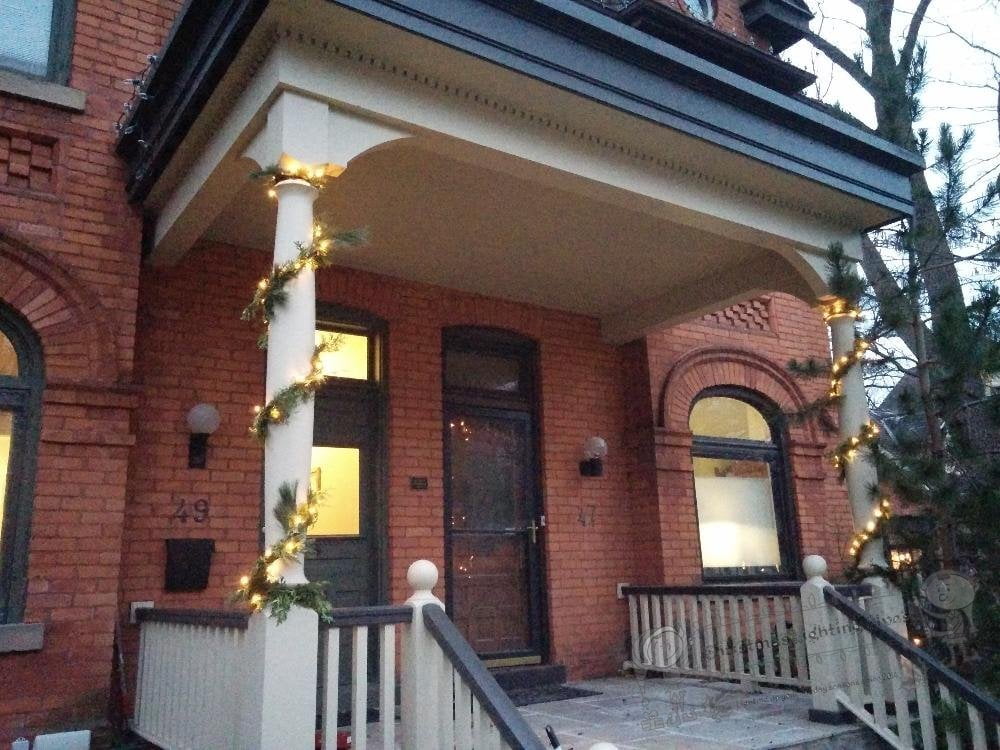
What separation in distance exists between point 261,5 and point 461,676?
2.65 meters

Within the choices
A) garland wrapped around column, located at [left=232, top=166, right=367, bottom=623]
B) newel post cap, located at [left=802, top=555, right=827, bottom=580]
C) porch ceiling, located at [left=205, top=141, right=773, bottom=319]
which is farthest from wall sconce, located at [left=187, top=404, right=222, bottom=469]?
newel post cap, located at [left=802, top=555, right=827, bottom=580]

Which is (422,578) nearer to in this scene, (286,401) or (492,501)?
(286,401)

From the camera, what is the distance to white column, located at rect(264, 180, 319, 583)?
308cm

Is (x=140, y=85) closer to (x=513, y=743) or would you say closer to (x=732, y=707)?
(x=513, y=743)

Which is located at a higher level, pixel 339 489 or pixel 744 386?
pixel 744 386

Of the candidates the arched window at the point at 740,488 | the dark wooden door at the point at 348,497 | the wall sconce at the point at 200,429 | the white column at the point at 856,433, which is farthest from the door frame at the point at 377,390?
the white column at the point at 856,433

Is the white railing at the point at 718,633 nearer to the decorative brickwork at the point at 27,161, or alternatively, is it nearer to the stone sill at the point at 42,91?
the decorative brickwork at the point at 27,161

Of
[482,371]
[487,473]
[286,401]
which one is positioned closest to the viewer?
[286,401]

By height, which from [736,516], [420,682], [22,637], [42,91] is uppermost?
[42,91]

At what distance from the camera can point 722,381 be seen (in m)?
7.15

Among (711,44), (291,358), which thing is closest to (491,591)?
(291,358)

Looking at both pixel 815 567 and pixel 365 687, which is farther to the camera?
pixel 815 567

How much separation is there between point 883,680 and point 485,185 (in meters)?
3.50

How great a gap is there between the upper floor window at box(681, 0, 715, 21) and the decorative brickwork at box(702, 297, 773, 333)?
269 cm
